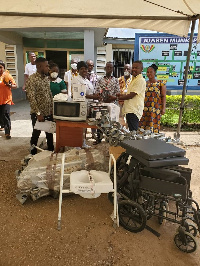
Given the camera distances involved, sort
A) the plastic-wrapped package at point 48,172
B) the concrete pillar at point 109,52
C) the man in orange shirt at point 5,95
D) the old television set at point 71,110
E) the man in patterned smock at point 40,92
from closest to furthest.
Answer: the plastic-wrapped package at point 48,172, the old television set at point 71,110, the man in patterned smock at point 40,92, the man in orange shirt at point 5,95, the concrete pillar at point 109,52

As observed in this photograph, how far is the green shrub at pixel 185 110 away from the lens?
24.6 feet

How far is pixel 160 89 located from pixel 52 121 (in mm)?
2507

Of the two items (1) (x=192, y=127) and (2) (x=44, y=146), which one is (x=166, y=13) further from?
(1) (x=192, y=127)

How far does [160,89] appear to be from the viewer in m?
5.16

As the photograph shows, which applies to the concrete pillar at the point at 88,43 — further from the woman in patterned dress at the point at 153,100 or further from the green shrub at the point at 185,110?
the woman in patterned dress at the point at 153,100

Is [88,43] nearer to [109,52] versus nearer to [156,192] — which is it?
[109,52]

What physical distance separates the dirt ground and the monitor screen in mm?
1388

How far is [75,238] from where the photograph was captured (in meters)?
Answer: 2.61

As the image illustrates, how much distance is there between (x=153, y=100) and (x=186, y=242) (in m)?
3.30

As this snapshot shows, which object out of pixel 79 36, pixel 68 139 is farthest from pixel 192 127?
pixel 79 36

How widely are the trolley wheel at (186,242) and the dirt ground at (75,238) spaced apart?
60 mm

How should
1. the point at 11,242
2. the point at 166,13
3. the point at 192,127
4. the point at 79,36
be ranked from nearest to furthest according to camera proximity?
1. the point at 11,242
2. the point at 166,13
3. the point at 192,127
4. the point at 79,36

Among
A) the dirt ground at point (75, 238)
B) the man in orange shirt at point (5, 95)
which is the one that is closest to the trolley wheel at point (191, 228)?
the dirt ground at point (75, 238)

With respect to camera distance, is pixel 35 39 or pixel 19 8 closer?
pixel 19 8
